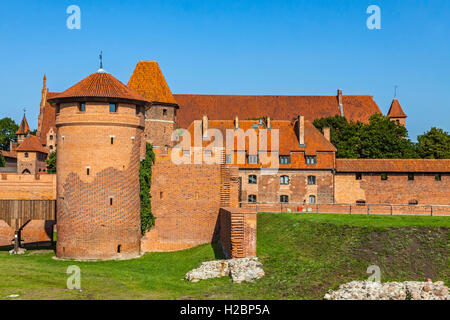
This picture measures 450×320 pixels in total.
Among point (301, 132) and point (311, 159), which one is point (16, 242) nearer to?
point (311, 159)

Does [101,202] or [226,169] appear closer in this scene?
[101,202]

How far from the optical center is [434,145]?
64188 millimetres

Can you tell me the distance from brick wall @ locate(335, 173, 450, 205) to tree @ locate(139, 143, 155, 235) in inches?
834

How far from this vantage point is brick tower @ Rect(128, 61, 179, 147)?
49.1 meters

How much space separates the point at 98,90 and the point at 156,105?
18.6 metres

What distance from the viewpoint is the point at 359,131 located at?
5828 centimetres

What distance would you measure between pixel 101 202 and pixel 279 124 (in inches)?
1063

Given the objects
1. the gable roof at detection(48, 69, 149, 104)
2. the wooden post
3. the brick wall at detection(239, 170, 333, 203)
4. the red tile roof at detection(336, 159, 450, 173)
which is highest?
the gable roof at detection(48, 69, 149, 104)

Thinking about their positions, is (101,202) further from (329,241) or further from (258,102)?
(258,102)

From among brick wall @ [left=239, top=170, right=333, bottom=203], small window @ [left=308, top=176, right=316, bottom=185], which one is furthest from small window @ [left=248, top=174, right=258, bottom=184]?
small window @ [left=308, top=176, right=316, bottom=185]

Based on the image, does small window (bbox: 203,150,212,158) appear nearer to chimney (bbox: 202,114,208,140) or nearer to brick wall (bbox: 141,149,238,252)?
brick wall (bbox: 141,149,238,252)

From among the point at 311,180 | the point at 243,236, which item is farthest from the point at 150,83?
the point at 243,236

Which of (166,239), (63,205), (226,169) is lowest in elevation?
(166,239)
